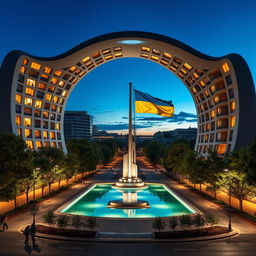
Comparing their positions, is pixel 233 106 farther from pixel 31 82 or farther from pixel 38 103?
pixel 38 103

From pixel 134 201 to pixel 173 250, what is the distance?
69.5 feet

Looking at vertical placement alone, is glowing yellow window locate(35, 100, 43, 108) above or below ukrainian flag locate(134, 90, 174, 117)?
above

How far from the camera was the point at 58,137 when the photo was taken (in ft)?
314

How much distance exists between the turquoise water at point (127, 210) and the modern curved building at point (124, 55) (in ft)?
72.1

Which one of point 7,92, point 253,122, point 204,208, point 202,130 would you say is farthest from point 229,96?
point 7,92

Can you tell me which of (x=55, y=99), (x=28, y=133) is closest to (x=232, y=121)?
(x=28, y=133)

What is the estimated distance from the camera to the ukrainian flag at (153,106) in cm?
4700

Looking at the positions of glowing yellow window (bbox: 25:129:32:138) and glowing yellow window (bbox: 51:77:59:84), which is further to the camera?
glowing yellow window (bbox: 51:77:59:84)

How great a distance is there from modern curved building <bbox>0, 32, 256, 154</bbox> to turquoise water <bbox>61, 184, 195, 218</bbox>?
22.0m

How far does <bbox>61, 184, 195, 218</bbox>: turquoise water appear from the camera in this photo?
38.8 m

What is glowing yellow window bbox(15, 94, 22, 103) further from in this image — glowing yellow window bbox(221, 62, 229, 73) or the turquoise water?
glowing yellow window bbox(221, 62, 229, 73)

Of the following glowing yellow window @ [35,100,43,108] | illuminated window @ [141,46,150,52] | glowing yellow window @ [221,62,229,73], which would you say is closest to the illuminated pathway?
glowing yellow window @ [221,62,229,73]

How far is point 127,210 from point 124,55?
6082 centimetres

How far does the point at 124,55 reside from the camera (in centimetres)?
9100
